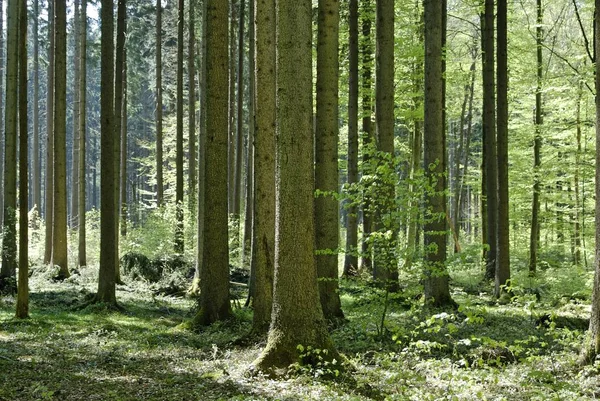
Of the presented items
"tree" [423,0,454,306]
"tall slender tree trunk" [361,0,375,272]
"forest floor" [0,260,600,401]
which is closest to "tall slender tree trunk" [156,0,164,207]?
"tall slender tree trunk" [361,0,375,272]

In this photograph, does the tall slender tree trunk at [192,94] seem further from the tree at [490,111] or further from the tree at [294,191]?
the tree at [294,191]

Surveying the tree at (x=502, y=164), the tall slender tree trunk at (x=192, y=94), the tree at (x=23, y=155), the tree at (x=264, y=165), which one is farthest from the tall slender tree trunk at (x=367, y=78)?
the tree at (x=23, y=155)

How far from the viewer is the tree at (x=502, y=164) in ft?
45.8

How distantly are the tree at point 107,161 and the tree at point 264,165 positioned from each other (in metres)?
4.44

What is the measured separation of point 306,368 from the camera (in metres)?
6.79

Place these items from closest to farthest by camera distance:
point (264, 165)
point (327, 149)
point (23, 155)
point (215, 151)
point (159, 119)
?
point (264, 165) → point (327, 149) → point (215, 151) → point (23, 155) → point (159, 119)

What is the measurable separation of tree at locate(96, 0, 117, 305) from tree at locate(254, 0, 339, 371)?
6.80 meters

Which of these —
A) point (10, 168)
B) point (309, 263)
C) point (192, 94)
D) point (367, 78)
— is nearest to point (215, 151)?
point (309, 263)

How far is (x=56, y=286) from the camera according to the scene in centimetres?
1694

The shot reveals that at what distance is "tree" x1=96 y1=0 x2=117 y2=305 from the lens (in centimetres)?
1254

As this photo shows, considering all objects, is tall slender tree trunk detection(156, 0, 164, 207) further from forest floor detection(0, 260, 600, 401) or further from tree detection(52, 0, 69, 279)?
forest floor detection(0, 260, 600, 401)

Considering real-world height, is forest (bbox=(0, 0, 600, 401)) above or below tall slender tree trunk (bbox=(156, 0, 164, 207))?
below

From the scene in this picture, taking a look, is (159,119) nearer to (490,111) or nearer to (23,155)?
(23,155)

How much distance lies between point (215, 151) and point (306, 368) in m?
5.05
